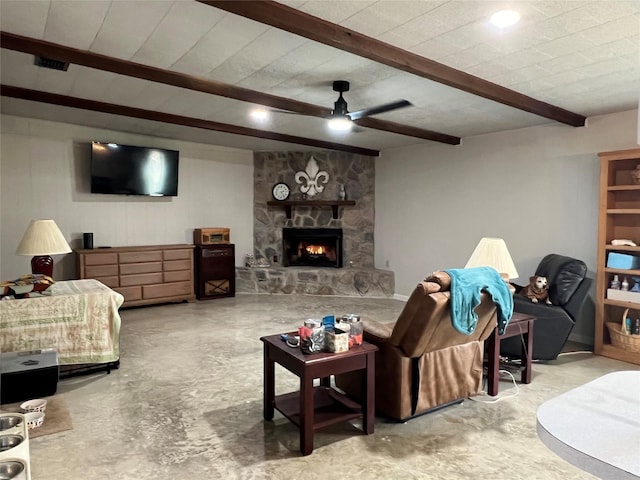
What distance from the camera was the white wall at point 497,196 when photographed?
4.49 m

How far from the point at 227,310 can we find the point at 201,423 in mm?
3229

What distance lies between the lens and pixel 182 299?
6.34m

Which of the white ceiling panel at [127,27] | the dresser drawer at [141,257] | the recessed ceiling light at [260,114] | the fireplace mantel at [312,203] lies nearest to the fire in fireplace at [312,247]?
the fireplace mantel at [312,203]

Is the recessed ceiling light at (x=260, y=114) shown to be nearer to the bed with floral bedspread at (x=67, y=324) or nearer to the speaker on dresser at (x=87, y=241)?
the bed with floral bedspread at (x=67, y=324)

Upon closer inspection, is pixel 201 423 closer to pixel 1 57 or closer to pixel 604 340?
pixel 1 57

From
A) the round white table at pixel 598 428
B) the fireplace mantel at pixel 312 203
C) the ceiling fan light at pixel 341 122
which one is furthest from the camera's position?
the fireplace mantel at pixel 312 203

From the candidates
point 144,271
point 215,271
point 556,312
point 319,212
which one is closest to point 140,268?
point 144,271

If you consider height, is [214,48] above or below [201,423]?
above

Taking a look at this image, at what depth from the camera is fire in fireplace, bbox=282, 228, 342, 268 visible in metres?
7.42

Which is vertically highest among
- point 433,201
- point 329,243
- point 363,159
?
point 363,159

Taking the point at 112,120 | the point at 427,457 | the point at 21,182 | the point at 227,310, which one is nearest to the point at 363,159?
the point at 227,310

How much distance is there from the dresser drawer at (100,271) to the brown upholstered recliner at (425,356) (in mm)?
3974

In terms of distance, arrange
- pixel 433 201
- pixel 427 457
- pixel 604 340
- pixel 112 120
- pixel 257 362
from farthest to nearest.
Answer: pixel 433 201 < pixel 112 120 < pixel 604 340 < pixel 257 362 < pixel 427 457

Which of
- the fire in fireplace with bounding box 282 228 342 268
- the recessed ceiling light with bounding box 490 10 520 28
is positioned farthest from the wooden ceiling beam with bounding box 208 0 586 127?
the fire in fireplace with bounding box 282 228 342 268
